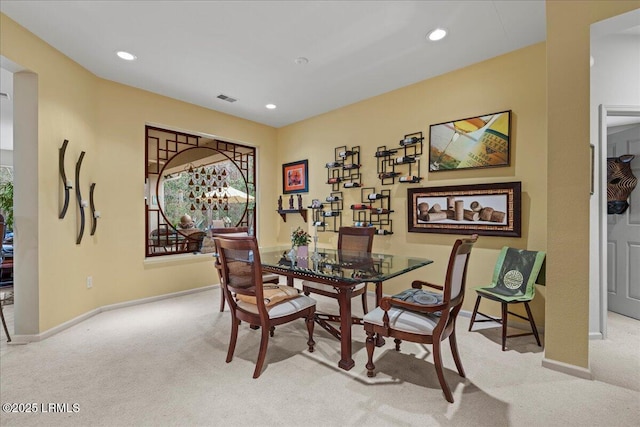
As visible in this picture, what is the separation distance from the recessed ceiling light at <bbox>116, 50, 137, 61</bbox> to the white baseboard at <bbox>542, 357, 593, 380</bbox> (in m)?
4.77

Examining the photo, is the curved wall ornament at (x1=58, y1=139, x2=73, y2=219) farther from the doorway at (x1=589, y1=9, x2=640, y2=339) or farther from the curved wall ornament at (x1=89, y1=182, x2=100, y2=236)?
the doorway at (x1=589, y1=9, x2=640, y2=339)

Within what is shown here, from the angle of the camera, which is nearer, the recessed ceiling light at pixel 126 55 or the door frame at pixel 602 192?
the door frame at pixel 602 192

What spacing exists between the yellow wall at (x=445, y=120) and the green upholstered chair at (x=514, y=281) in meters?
0.19

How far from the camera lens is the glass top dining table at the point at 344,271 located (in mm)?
2133

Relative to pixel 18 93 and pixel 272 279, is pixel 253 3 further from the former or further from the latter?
pixel 272 279

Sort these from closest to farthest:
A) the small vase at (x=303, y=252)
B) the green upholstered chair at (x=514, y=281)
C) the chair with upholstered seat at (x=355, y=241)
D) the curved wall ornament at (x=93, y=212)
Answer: the green upholstered chair at (x=514, y=281) → the small vase at (x=303, y=252) → the chair with upholstered seat at (x=355, y=241) → the curved wall ornament at (x=93, y=212)

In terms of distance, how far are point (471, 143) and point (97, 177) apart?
4.53m

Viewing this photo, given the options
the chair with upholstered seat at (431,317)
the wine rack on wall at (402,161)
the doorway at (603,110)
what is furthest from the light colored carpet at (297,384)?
the wine rack on wall at (402,161)

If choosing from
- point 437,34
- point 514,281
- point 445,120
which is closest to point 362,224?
point 445,120

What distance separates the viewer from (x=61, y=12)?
95.3 inches

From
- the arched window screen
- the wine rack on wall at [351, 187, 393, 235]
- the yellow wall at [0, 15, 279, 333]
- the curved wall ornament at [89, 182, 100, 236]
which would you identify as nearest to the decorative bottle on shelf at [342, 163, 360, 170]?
the wine rack on wall at [351, 187, 393, 235]

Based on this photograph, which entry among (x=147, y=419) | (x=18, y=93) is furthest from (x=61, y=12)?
(x=147, y=419)

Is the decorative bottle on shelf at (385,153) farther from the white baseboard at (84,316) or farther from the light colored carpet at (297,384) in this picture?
the white baseboard at (84,316)

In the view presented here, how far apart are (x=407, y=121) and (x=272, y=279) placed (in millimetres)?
2683
